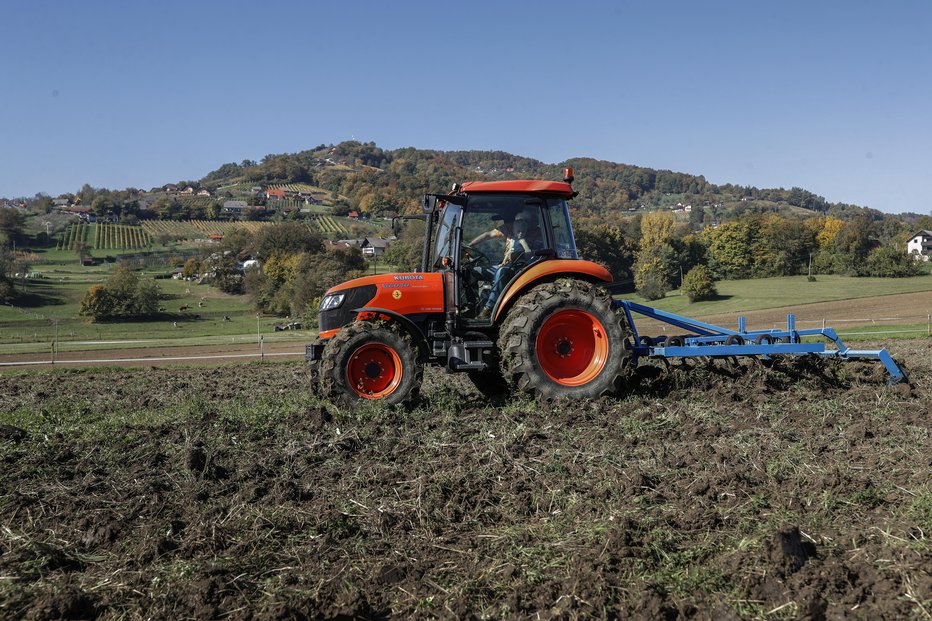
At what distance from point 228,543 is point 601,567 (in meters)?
2.10

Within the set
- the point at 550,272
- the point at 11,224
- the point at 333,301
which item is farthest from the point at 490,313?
the point at 11,224

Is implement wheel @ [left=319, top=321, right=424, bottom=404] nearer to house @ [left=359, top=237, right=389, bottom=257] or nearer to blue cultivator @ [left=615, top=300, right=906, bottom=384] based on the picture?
blue cultivator @ [left=615, top=300, right=906, bottom=384]

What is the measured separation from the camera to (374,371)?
316 inches

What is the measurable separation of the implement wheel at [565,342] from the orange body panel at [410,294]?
2.95 feet

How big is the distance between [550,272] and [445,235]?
52.8 inches

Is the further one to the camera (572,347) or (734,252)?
(734,252)

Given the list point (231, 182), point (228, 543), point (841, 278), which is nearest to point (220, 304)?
point (841, 278)

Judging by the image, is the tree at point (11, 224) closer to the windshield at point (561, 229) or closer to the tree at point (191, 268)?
the tree at point (191, 268)

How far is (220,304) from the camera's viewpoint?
5441 centimetres

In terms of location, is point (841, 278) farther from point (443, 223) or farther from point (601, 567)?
point (601, 567)

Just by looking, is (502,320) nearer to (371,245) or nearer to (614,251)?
(614,251)

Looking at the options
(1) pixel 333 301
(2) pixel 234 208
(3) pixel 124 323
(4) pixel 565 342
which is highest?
(2) pixel 234 208

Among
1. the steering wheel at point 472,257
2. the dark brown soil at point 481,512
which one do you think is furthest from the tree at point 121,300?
the steering wheel at point 472,257

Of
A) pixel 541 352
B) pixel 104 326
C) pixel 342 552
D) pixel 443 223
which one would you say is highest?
pixel 443 223
